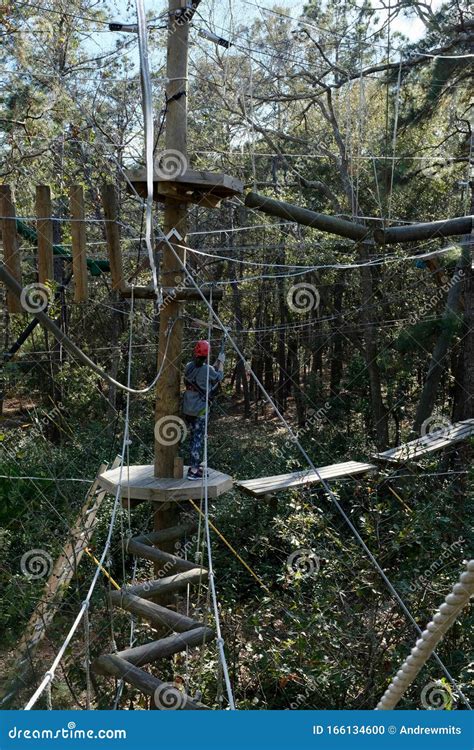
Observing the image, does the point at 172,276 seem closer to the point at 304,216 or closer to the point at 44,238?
the point at 304,216

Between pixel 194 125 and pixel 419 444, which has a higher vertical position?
pixel 194 125

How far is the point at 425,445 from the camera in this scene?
5.07 meters

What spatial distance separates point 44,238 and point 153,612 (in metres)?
1.67

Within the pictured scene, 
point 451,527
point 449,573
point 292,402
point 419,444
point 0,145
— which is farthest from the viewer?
point 292,402

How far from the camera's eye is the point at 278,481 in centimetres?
522

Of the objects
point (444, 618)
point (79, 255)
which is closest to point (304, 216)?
point (79, 255)

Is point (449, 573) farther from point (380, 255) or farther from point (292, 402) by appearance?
point (292, 402)

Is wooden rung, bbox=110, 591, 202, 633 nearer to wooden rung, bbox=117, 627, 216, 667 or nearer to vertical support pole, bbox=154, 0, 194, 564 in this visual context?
wooden rung, bbox=117, 627, 216, 667

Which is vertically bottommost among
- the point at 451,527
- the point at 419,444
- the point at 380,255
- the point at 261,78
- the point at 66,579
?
the point at 66,579

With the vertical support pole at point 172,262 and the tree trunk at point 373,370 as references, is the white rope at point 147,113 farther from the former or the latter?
the tree trunk at point 373,370

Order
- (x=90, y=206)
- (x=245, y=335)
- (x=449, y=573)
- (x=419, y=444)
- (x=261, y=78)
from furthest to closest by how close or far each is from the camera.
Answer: (x=245, y=335) → (x=90, y=206) → (x=261, y=78) → (x=419, y=444) → (x=449, y=573)

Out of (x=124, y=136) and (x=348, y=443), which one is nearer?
(x=348, y=443)

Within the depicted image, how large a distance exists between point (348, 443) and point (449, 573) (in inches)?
224

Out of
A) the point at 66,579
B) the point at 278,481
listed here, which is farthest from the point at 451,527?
the point at 66,579
